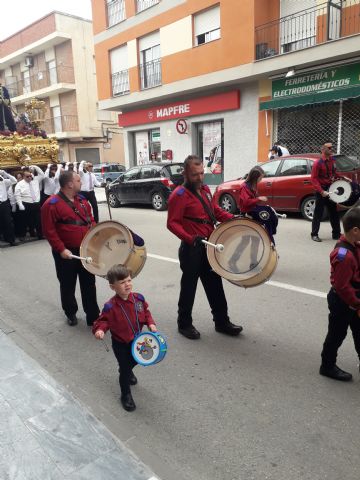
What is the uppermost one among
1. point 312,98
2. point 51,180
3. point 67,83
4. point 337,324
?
point 67,83

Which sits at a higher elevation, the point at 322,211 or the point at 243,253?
the point at 243,253

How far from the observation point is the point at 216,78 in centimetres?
1576

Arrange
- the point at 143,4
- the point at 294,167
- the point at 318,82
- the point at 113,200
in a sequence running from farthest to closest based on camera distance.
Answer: the point at 143,4
the point at 113,200
the point at 318,82
the point at 294,167

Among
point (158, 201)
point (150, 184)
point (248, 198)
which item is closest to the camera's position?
point (248, 198)

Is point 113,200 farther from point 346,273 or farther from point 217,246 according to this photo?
point 346,273

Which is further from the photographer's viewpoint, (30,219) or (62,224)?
(30,219)

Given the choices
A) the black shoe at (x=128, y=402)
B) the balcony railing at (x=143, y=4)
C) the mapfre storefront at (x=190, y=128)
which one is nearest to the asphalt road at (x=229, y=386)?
the black shoe at (x=128, y=402)

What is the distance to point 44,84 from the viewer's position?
109 ft

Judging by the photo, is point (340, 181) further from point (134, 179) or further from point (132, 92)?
point (132, 92)

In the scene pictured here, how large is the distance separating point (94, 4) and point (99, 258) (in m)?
21.4

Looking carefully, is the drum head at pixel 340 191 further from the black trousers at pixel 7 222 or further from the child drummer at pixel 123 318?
the black trousers at pixel 7 222

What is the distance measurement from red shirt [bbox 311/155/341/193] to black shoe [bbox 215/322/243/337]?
437cm

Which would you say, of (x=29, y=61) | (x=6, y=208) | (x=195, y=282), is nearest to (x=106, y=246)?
(x=195, y=282)

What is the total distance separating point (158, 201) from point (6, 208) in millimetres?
5554
